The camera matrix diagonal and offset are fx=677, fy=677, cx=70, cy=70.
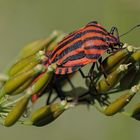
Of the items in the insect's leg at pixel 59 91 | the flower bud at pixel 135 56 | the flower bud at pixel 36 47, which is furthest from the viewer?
the flower bud at pixel 36 47

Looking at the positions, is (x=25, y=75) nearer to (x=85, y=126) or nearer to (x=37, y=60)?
(x=37, y=60)

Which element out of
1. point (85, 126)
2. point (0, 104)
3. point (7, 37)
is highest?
point (0, 104)

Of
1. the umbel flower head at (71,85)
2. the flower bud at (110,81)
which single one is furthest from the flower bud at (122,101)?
the flower bud at (110,81)

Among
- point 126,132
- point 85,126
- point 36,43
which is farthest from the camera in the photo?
point 85,126

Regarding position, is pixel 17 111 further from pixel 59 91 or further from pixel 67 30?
pixel 67 30

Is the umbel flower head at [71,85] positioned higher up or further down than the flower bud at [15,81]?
further down

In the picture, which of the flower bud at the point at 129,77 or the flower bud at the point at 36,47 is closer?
the flower bud at the point at 129,77

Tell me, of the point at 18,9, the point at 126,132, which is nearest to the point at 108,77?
the point at 126,132

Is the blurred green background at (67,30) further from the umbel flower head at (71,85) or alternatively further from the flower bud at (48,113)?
the flower bud at (48,113)
